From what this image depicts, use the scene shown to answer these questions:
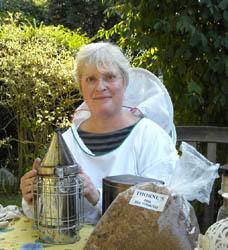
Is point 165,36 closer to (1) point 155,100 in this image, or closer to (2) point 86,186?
(1) point 155,100

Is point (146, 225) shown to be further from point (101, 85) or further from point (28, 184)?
point (101, 85)

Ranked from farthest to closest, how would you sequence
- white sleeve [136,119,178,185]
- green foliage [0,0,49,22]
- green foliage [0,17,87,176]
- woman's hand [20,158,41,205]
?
1. green foliage [0,0,49,22]
2. green foliage [0,17,87,176]
3. white sleeve [136,119,178,185]
4. woman's hand [20,158,41,205]

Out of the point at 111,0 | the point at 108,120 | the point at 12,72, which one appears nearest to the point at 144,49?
Answer: the point at 111,0

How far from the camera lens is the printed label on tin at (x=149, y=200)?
3.85 feet

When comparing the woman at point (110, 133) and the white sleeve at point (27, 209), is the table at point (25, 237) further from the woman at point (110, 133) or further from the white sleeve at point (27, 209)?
the woman at point (110, 133)

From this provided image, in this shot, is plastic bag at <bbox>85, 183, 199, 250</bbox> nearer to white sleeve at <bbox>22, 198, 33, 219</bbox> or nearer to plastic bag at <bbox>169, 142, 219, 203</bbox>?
plastic bag at <bbox>169, 142, 219, 203</bbox>

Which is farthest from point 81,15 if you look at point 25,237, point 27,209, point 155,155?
point 25,237

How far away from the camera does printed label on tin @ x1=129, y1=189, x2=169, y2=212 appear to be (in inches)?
46.3

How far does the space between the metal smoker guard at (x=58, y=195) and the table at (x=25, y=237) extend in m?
0.03

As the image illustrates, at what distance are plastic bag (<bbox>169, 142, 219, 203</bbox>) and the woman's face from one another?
65 cm

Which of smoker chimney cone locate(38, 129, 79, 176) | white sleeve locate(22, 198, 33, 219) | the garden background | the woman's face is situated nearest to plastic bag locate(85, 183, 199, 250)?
smoker chimney cone locate(38, 129, 79, 176)

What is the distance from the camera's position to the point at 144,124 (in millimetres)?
2008

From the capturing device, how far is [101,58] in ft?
6.45

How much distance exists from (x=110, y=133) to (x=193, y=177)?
0.69m
